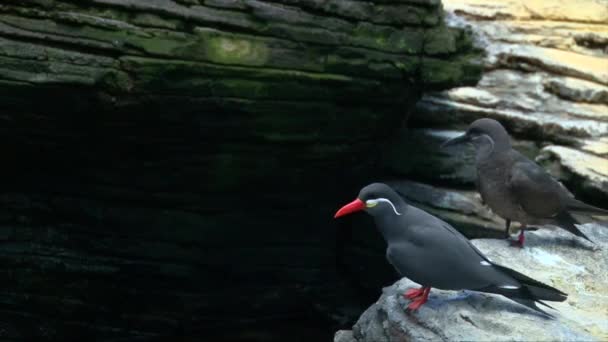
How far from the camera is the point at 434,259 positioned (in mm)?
4016

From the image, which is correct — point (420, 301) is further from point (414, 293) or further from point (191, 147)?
point (191, 147)

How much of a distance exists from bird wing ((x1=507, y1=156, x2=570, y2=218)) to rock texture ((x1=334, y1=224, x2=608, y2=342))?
262mm

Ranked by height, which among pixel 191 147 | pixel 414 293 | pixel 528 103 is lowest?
pixel 414 293

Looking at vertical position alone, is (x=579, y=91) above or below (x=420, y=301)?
above

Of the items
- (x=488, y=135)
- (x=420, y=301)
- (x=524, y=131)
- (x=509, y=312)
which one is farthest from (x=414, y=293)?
(x=524, y=131)

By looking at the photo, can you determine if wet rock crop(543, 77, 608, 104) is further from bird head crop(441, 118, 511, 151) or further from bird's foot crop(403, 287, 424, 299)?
bird's foot crop(403, 287, 424, 299)

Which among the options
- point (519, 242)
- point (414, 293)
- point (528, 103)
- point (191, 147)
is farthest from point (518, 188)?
point (528, 103)

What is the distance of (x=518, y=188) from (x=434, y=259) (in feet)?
4.70

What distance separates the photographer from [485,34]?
8.30m

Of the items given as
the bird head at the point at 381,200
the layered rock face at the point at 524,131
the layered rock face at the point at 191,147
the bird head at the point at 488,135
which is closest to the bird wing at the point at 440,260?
the bird head at the point at 381,200

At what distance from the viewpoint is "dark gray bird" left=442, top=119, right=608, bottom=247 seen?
17.0 feet

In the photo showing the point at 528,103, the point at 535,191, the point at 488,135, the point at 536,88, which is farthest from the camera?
the point at 536,88

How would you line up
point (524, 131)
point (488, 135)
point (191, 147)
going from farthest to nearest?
1. point (524, 131)
2. point (191, 147)
3. point (488, 135)

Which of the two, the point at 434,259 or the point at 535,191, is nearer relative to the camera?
the point at 434,259
